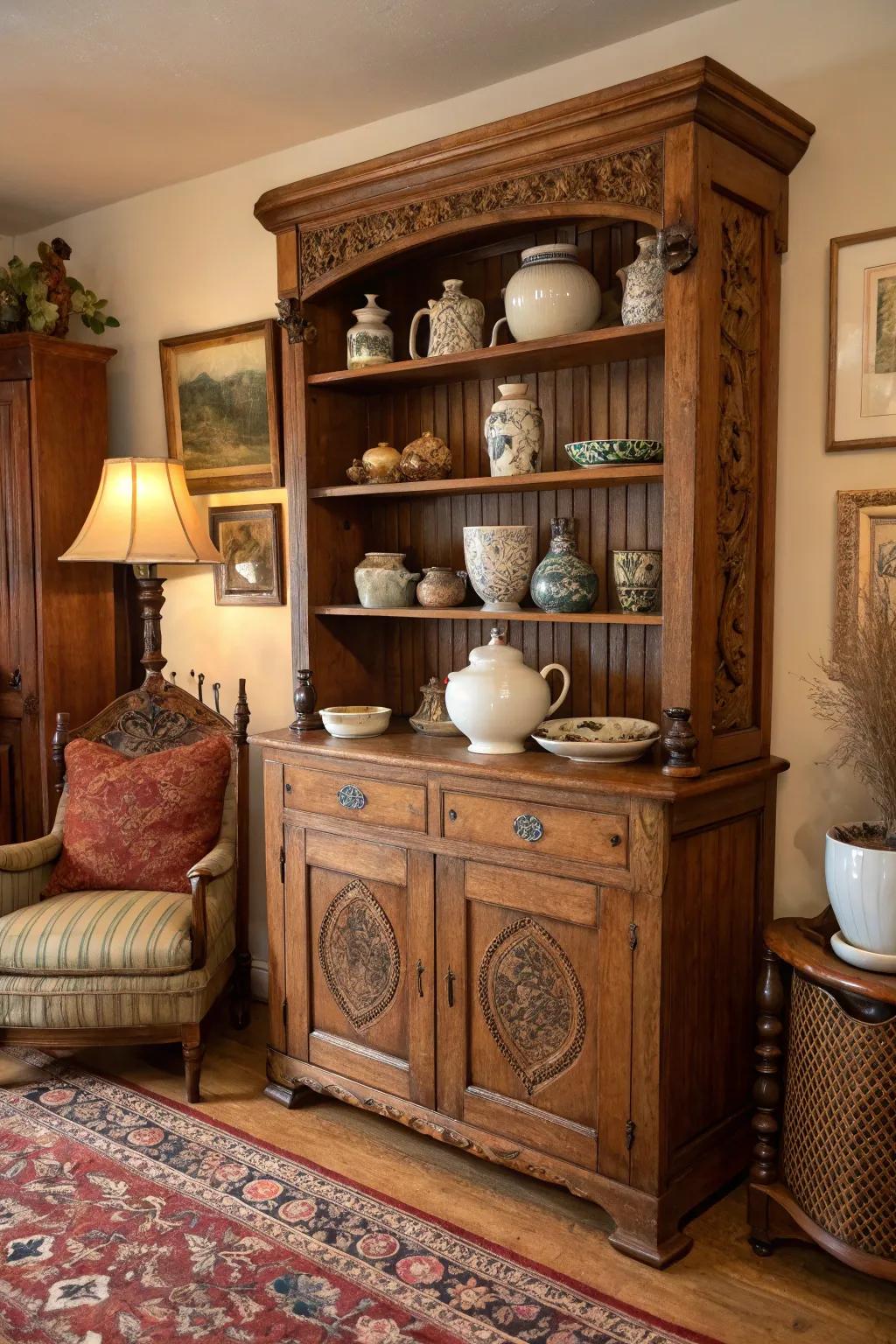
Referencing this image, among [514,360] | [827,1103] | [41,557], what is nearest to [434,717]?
[514,360]

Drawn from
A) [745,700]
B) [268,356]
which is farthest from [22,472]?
[745,700]

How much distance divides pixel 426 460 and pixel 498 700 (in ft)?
2.33

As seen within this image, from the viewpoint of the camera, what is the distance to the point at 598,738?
8.25 ft

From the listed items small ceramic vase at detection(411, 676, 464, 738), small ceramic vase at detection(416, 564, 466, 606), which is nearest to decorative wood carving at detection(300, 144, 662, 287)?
small ceramic vase at detection(416, 564, 466, 606)

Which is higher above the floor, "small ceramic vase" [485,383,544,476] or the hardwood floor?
"small ceramic vase" [485,383,544,476]

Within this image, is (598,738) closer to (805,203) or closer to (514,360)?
(514,360)

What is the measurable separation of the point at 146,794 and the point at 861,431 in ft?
7.01

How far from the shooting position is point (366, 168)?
260 centimetres

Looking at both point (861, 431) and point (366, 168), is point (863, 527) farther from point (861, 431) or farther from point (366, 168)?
point (366, 168)

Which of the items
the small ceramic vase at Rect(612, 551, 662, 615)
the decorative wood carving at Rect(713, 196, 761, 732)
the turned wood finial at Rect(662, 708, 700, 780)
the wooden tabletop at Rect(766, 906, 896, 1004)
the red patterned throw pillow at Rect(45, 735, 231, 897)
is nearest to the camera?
the wooden tabletop at Rect(766, 906, 896, 1004)

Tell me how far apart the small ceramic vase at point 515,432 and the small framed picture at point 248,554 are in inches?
42.6

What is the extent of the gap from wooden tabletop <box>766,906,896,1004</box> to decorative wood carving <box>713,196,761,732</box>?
439mm

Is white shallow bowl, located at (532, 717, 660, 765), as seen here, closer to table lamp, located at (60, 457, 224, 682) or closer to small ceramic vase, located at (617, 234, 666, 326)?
small ceramic vase, located at (617, 234, 666, 326)

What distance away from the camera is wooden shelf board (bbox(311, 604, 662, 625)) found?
2357 millimetres
